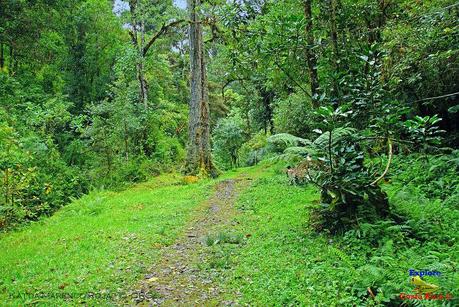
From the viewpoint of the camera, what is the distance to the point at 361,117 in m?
5.91

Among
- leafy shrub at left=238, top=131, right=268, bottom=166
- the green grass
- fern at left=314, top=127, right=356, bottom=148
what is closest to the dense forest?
fern at left=314, top=127, right=356, bottom=148

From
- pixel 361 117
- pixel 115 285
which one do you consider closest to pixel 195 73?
pixel 361 117

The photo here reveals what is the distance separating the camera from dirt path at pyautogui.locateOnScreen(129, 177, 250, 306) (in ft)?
14.9

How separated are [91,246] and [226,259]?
2793 mm

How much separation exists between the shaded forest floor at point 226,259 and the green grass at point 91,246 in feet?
0.08

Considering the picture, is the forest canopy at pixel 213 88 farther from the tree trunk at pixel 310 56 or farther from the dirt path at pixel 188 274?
the dirt path at pixel 188 274

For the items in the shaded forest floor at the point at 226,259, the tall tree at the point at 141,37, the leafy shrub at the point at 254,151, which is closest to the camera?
the shaded forest floor at the point at 226,259

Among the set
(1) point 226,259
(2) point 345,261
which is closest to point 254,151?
(1) point 226,259

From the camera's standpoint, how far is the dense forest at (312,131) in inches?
191

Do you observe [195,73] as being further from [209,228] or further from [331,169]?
[331,169]

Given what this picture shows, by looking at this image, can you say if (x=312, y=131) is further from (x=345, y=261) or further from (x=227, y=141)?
(x=227, y=141)

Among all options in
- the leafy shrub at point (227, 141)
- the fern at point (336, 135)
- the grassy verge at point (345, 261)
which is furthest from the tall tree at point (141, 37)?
the grassy verge at point (345, 261)

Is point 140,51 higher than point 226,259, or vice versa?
point 140,51

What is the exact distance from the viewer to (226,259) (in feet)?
18.4
